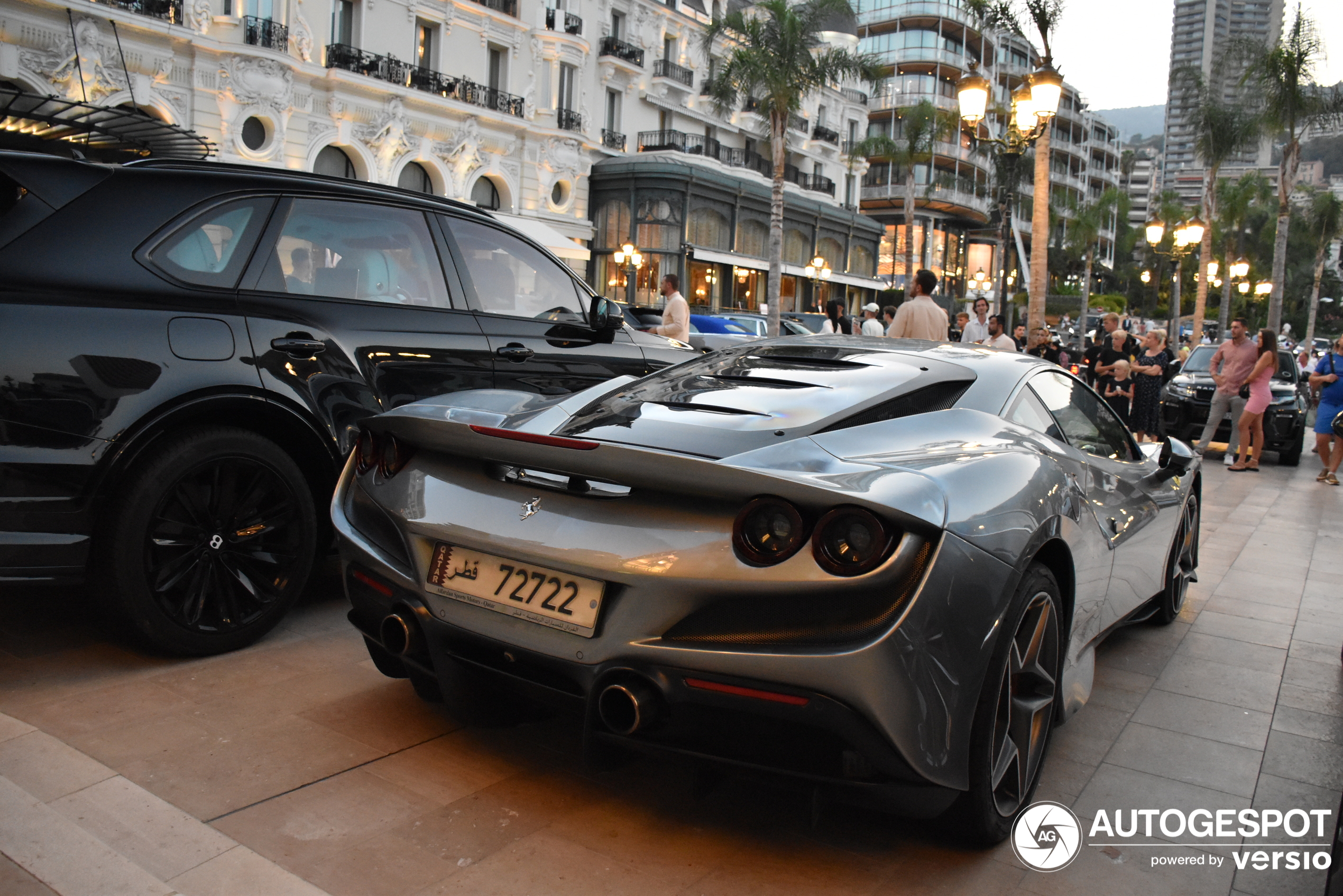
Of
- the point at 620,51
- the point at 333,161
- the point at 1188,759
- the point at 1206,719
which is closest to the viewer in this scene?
the point at 1188,759

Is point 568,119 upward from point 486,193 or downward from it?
upward

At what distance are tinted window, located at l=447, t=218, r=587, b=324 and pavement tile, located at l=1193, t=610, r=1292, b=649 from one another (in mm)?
3527

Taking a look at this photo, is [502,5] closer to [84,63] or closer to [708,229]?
[708,229]

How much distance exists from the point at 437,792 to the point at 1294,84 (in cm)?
3839

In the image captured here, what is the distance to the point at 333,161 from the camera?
1179 inches

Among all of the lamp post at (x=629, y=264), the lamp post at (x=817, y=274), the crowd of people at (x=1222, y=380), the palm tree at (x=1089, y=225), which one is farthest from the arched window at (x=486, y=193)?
the palm tree at (x=1089, y=225)

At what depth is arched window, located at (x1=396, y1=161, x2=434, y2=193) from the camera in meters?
31.9

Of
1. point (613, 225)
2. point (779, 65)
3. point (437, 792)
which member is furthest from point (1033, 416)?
point (613, 225)

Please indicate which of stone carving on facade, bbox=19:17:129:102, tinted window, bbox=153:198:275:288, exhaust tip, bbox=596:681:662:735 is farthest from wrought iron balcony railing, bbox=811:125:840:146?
exhaust tip, bbox=596:681:662:735

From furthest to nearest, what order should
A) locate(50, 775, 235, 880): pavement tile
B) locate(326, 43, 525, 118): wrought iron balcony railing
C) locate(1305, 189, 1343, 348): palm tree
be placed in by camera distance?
locate(1305, 189, 1343, 348): palm tree < locate(326, 43, 525, 118): wrought iron balcony railing < locate(50, 775, 235, 880): pavement tile

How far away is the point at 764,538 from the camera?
2.24 m

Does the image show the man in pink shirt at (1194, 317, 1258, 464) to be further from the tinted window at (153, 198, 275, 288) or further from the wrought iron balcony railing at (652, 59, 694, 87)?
the wrought iron balcony railing at (652, 59, 694, 87)

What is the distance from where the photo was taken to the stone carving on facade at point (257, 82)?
26.1 metres

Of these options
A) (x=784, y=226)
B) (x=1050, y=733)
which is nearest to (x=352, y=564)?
(x=1050, y=733)
